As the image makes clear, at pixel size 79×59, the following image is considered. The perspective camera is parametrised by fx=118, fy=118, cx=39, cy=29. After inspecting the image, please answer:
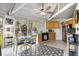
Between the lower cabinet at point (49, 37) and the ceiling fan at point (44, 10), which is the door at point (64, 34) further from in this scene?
the ceiling fan at point (44, 10)

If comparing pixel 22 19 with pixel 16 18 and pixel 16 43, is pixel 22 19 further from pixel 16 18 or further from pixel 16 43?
pixel 16 43

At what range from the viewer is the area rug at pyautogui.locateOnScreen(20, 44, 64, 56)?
7.02 ft

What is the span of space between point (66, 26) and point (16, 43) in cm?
94

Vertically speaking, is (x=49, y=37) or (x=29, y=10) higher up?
(x=29, y=10)

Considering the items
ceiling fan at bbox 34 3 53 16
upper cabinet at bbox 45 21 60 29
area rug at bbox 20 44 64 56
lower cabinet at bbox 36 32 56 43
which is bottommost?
area rug at bbox 20 44 64 56

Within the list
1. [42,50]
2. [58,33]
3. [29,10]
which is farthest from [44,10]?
[42,50]

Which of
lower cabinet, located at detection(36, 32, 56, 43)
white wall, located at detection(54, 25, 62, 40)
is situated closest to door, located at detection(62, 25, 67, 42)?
white wall, located at detection(54, 25, 62, 40)

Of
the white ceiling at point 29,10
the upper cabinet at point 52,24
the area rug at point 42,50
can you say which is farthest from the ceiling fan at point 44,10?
the area rug at point 42,50

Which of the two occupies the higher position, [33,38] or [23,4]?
[23,4]

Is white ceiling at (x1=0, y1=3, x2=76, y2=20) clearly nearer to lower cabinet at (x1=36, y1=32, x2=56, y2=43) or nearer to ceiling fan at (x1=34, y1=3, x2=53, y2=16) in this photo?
ceiling fan at (x1=34, y1=3, x2=53, y2=16)

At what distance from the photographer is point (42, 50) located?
217cm

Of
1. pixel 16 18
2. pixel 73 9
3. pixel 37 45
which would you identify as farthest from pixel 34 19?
pixel 73 9

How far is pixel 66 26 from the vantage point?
6.84ft

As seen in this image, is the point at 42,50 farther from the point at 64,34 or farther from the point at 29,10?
the point at 29,10
